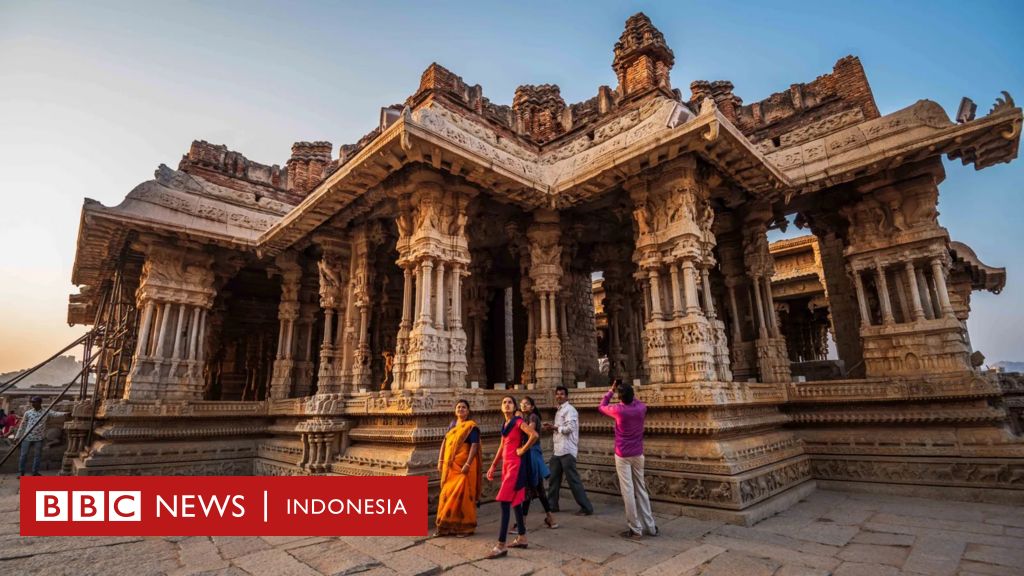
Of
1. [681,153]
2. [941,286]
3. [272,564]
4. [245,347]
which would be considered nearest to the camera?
[272,564]

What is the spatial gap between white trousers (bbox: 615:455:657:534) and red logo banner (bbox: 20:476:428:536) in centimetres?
235

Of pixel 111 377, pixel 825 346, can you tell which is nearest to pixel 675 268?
pixel 111 377

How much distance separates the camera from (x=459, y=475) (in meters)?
5.37

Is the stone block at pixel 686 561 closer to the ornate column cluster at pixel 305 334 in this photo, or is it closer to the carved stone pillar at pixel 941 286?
the carved stone pillar at pixel 941 286

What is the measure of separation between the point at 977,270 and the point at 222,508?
23.1m

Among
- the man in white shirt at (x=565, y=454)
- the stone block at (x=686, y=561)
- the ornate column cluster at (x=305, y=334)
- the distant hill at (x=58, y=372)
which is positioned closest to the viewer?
the stone block at (x=686, y=561)

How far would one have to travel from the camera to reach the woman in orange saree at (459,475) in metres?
5.30

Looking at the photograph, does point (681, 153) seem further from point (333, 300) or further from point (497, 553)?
point (333, 300)

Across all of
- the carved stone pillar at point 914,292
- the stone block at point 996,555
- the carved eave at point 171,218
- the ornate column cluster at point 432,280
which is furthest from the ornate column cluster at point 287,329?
the carved stone pillar at point 914,292

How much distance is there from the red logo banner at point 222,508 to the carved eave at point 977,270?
18944mm

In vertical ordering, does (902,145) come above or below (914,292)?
above

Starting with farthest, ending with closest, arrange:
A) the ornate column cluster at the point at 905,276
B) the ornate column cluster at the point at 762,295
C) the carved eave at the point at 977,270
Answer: the carved eave at the point at 977,270
the ornate column cluster at the point at 762,295
the ornate column cluster at the point at 905,276

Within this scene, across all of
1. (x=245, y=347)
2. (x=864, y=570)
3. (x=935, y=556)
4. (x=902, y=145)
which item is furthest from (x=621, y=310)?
(x=245, y=347)

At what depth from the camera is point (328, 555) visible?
4.81 metres
